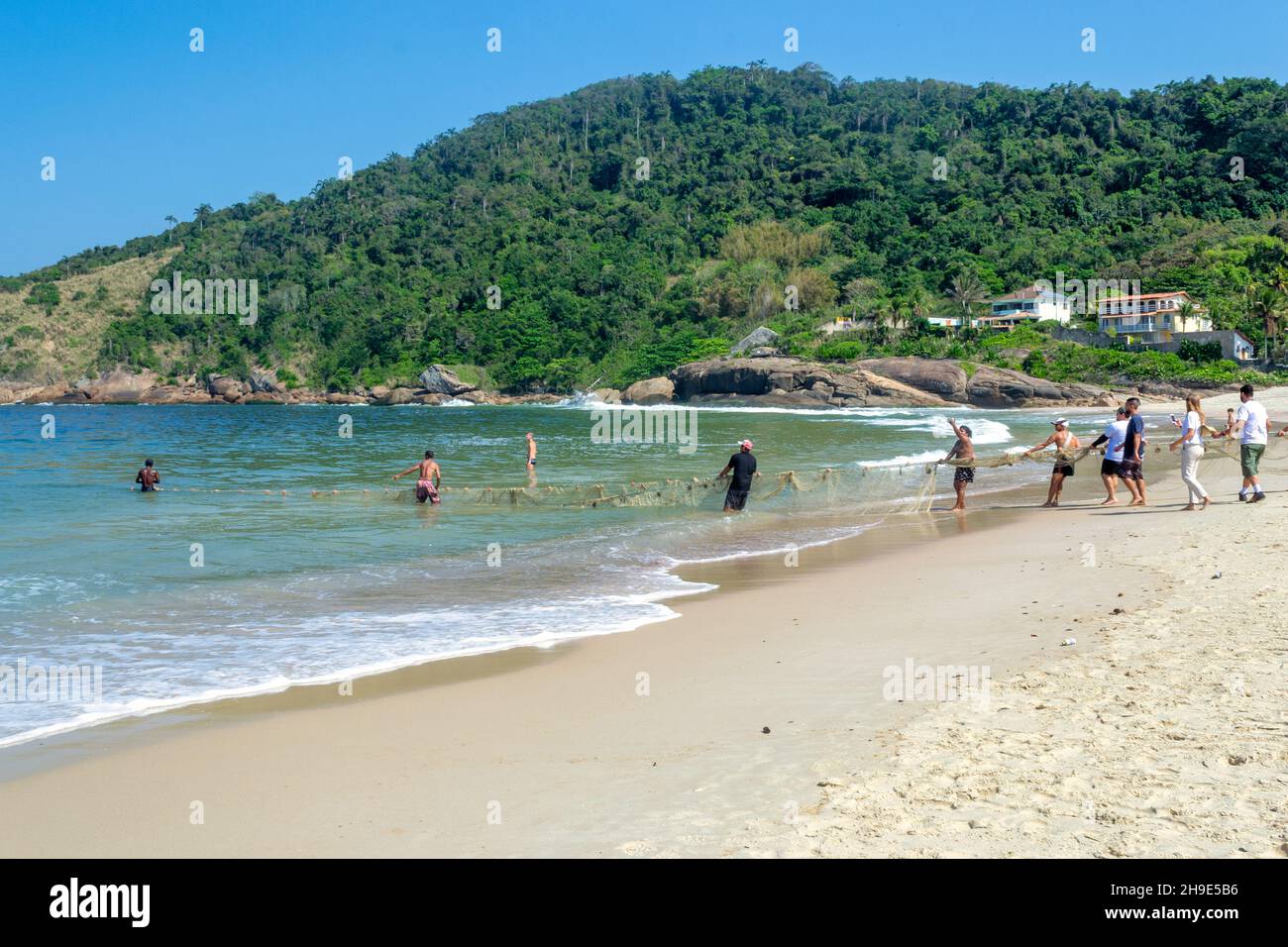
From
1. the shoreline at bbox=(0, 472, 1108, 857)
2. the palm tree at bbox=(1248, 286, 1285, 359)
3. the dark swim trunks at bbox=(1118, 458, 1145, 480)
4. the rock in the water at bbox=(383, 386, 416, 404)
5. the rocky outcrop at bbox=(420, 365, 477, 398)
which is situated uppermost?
the palm tree at bbox=(1248, 286, 1285, 359)

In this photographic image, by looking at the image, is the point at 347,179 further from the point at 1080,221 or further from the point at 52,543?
the point at 52,543

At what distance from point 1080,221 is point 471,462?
9503 centimetres

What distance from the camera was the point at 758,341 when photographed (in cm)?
9800

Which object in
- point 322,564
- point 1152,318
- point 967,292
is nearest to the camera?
point 322,564

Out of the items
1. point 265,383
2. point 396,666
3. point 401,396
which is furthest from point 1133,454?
point 265,383

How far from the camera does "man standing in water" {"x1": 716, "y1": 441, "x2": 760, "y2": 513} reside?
1705cm

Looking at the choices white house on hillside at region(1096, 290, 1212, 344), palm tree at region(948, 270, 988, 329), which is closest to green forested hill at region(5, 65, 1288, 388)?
palm tree at region(948, 270, 988, 329)

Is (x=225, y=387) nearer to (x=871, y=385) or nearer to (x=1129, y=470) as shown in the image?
(x=871, y=385)

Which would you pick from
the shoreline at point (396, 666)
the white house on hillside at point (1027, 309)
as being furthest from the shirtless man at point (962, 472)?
the white house on hillside at point (1027, 309)

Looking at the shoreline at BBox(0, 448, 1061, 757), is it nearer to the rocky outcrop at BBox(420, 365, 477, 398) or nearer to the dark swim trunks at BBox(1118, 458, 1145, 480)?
the dark swim trunks at BBox(1118, 458, 1145, 480)

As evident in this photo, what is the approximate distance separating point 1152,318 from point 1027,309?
43.0ft

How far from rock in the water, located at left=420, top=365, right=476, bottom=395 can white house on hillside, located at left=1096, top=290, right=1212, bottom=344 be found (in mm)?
66483

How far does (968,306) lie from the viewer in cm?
9312
